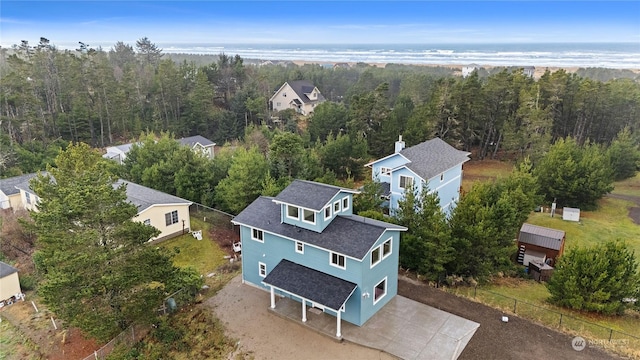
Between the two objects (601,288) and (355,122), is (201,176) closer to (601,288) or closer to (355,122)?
(355,122)

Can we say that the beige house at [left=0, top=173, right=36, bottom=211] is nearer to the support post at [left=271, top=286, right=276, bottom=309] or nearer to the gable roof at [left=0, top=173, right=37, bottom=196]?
the gable roof at [left=0, top=173, right=37, bottom=196]

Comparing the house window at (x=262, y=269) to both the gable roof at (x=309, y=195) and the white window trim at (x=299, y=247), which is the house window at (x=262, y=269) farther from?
the gable roof at (x=309, y=195)

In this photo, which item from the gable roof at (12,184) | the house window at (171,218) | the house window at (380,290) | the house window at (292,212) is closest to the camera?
the house window at (380,290)

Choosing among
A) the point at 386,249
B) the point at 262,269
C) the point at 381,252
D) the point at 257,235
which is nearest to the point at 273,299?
the point at 262,269

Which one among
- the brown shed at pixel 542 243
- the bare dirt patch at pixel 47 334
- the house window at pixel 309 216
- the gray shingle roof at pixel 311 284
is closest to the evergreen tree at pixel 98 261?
the bare dirt patch at pixel 47 334

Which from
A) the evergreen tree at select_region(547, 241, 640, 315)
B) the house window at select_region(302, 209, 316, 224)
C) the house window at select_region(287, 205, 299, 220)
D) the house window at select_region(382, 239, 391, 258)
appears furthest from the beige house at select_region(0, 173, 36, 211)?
the evergreen tree at select_region(547, 241, 640, 315)

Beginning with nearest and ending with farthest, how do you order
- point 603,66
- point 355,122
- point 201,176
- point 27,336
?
point 27,336, point 201,176, point 355,122, point 603,66

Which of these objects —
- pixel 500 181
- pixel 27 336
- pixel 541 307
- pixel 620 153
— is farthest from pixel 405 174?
pixel 620 153
